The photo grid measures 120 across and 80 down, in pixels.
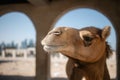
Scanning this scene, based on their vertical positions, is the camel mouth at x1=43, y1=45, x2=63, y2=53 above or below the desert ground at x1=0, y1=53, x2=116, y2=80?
above

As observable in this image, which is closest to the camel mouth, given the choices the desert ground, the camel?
the camel

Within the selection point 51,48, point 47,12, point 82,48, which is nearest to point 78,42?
point 82,48

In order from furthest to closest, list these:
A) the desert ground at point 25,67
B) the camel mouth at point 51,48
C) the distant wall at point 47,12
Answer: the desert ground at point 25,67 → the distant wall at point 47,12 → the camel mouth at point 51,48

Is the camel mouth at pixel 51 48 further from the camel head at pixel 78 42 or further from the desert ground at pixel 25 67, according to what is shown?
the desert ground at pixel 25 67

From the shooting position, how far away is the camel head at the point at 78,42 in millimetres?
1091

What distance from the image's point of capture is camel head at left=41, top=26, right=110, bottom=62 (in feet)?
3.58

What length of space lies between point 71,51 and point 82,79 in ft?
0.44

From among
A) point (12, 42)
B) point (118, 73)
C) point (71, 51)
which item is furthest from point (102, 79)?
point (12, 42)

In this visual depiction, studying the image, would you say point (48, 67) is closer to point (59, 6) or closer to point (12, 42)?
point (59, 6)

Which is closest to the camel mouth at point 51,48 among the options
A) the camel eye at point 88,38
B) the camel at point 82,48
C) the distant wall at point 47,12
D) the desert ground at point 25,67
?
the camel at point 82,48

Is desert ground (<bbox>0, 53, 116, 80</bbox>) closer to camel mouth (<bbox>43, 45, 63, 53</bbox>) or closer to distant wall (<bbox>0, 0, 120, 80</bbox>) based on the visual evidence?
distant wall (<bbox>0, 0, 120, 80</bbox>)

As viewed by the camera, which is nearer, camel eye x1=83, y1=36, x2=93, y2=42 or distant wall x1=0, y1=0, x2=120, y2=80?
camel eye x1=83, y1=36, x2=93, y2=42

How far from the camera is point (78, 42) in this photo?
116 centimetres

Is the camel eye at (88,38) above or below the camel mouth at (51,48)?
above
